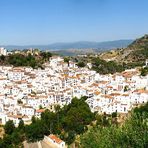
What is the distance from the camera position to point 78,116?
118 ft

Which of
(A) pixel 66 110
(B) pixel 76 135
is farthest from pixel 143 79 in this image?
(B) pixel 76 135

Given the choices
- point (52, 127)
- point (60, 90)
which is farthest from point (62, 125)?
point (60, 90)

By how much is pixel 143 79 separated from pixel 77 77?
1078 cm

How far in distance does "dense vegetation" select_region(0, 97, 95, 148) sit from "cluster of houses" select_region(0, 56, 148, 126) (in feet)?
9.71

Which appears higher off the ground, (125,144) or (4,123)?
(125,144)

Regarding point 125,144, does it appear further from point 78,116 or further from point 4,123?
point 4,123

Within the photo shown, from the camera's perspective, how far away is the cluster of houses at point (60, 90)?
41750 millimetres

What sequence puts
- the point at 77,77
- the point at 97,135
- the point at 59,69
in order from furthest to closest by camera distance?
the point at 59,69 → the point at 77,77 → the point at 97,135

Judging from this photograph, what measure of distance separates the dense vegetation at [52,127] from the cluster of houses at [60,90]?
296cm

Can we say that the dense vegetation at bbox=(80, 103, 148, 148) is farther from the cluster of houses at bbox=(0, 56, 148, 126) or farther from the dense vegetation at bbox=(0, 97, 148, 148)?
the cluster of houses at bbox=(0, 56, 148, 126)

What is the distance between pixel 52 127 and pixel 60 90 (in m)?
13.8

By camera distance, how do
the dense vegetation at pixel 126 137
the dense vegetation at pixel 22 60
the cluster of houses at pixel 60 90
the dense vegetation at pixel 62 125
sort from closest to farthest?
the dense vegetation at pixel 126 137, the dense vegetation at pixel 62 125, the cluster of houses at pixel 60 90, the dense vegetation at pixel 22 60

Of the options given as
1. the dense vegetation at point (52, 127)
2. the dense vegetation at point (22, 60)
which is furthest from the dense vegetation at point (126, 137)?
the dense vegetation at point (22, 60)

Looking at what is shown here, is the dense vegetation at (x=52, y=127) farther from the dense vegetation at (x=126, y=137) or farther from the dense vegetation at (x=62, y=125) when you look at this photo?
the dense vegetation at (x=126, y=137)
